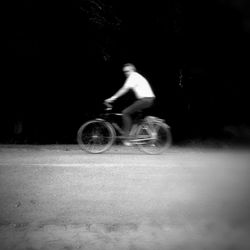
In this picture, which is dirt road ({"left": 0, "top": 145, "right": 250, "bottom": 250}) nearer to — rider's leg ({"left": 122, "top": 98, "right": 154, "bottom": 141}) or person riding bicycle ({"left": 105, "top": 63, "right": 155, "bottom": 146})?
rider's leg ({"left": 122, "top": 98, "right": 154, "bottom": 141})

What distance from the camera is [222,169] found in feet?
20.8

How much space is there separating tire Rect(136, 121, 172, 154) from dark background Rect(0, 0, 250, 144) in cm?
318

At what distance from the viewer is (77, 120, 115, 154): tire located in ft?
31.9

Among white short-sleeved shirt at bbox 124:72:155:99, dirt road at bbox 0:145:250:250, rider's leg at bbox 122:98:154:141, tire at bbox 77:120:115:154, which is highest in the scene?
white short-sleeved shirt at bbox 124:72:155:99

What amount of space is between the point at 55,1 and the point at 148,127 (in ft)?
20.3

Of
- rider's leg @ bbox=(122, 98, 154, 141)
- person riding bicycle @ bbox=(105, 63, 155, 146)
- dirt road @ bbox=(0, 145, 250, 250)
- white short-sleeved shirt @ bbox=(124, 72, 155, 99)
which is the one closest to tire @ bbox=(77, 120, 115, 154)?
rider's leg @ bbox=(122, 98, 154, 141)

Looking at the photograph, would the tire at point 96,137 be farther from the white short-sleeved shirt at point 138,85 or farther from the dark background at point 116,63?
the dark background at point 116,63

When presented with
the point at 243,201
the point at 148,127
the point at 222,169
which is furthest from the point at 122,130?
the point at 243,201

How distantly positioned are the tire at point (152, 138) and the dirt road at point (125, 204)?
Result: 1.48 metres

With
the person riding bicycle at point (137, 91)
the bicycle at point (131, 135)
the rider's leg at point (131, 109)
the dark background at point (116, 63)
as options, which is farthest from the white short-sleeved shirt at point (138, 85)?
the dark background at point (116, 63)

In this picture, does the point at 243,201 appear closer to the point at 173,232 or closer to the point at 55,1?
the point at 173,232

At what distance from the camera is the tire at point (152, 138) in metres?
9.72

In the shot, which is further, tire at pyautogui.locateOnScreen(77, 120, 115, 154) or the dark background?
the dark background

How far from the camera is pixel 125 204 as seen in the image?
5727 millimetres
